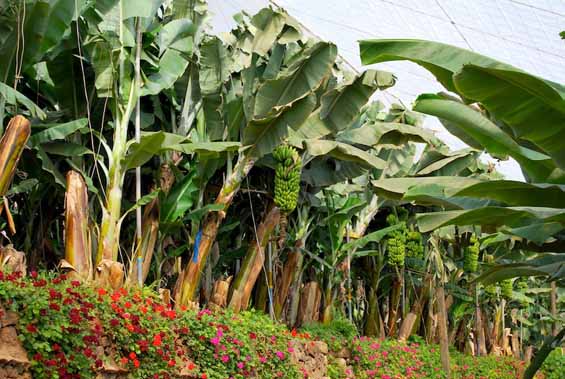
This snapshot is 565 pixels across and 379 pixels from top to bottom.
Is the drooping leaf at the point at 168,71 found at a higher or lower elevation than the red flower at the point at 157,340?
higher

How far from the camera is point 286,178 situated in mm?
8477

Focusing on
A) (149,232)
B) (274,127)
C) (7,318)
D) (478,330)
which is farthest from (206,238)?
(478,330)

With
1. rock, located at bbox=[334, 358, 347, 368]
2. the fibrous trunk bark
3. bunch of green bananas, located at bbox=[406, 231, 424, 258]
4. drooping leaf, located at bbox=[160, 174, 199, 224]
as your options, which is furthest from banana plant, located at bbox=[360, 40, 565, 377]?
bunch of green bananas, located at bbox=[406, 231, 424, 258]

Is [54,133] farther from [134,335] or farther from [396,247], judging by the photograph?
[396,247]

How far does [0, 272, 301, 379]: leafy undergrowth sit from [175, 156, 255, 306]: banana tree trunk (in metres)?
0.51

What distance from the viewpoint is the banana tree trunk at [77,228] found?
21.3 feet

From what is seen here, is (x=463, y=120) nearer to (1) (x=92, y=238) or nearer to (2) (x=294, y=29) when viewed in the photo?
(1) (x=92, y=238)

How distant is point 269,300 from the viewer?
970 centimetres

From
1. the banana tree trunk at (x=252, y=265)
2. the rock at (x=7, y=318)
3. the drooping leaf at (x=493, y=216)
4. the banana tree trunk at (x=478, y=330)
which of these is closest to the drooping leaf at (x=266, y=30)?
the banana tree trunk at (x=252, y=265)

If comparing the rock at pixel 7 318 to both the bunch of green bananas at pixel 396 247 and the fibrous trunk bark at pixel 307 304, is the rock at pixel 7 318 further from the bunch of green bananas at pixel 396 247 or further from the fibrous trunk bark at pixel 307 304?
the bunch of green bananas at pixel 396 247

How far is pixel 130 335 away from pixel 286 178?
3.10 metres

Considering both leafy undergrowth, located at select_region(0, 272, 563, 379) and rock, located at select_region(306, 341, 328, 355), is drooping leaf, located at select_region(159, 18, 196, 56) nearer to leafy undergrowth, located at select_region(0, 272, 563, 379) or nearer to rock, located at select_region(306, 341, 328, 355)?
leafy undergrowth, located at select_region(0, 272, 563, 379)

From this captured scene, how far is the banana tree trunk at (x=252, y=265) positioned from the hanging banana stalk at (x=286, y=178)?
76cm

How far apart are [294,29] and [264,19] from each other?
43 centimetres
